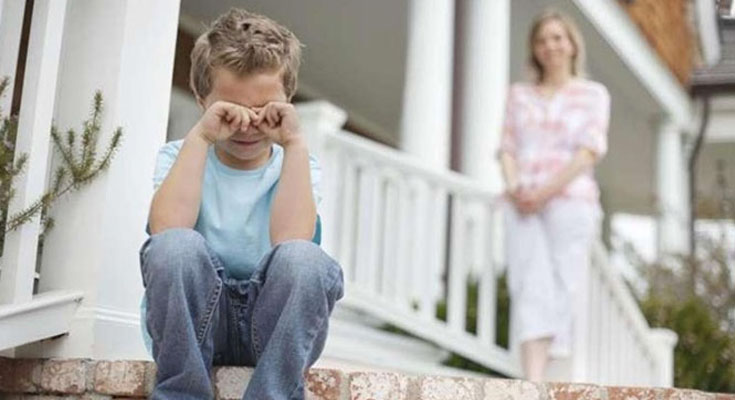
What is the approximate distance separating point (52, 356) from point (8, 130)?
46cm

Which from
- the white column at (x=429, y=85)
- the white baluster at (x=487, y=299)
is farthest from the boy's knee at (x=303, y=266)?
the white column at (x=429, y=85)

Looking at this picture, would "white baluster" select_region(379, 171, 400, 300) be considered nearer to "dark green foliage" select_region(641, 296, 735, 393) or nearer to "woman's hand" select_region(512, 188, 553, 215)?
"woman's hand" select_region(512, 188, 553, 215)

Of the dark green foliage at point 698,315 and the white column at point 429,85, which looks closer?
the white column at point 429,85

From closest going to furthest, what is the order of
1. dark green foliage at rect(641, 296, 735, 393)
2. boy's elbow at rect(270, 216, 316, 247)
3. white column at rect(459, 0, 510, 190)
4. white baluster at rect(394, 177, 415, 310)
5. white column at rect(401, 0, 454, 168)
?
boy's elbow at rect(270, 216, 316, 247), white baluster at rect(394, 177, 415, 310), white column at rect(401, 0, 454, 168), white column at rect(459, 0, 510, 190), dark green foliage at rect(641, 296, 735, 393)

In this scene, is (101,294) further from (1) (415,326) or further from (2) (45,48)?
(1) (415,326)

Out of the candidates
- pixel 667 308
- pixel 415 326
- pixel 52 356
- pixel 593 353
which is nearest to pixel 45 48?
pixel 52 356

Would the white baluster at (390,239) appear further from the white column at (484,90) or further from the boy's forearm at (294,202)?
the boy's forearm at (294,202)

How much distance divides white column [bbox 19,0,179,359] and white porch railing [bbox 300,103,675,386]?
187cm

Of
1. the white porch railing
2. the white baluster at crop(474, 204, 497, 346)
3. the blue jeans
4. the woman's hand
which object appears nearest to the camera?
the blue jeans

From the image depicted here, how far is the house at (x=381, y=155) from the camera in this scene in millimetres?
2291

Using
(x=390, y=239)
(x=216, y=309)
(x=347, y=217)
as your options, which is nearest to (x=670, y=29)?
(x=390, y=239)

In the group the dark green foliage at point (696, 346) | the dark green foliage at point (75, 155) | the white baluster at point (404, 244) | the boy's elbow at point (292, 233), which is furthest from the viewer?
the dark green foliage at point (696, 346)

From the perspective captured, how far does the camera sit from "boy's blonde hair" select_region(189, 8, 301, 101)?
2.09m

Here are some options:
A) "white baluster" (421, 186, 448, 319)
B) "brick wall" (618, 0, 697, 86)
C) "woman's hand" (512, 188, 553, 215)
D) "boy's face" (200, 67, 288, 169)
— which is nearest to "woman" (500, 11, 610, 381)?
"woman's hand" (512, 188, 553, 215)
